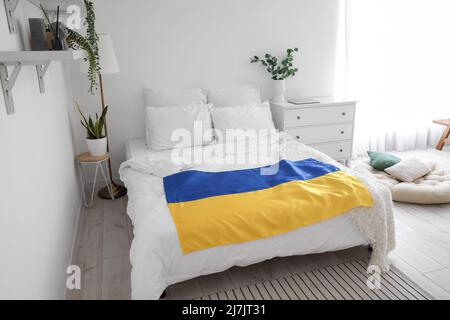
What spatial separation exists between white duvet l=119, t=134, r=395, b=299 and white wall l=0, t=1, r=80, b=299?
0.43 metres

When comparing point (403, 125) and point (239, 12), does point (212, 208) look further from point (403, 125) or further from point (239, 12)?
point (403, 125)

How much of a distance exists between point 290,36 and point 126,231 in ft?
A: 8.80

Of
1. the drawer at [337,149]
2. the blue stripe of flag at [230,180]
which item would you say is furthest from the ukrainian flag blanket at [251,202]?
the drawer at [337,149]

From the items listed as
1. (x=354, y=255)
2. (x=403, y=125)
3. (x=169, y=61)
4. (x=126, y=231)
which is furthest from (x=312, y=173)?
(x=403, y=125)

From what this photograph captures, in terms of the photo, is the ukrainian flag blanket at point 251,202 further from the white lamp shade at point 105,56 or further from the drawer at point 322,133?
the drawer at point 322,133

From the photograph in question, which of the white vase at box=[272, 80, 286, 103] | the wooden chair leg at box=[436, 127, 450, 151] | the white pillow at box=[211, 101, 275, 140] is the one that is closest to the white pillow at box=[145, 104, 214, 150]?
the white pillow at box=[211, 101, 275, 140]

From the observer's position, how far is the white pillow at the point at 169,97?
10.7 feet

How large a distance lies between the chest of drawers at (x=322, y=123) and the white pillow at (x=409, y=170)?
26.5 inches

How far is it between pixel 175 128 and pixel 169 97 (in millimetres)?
427

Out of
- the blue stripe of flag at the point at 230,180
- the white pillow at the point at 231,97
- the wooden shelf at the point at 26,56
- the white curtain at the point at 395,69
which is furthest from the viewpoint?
the white curtain at the point at 395,69

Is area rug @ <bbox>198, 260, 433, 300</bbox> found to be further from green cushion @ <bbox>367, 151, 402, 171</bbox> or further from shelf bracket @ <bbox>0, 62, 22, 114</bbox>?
green cushion @ <bbox>367, 151, 402, 171</bbox>

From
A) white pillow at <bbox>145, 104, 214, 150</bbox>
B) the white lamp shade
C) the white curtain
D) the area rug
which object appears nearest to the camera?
the area rug

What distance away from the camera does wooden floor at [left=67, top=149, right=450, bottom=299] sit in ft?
6.42
